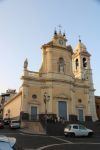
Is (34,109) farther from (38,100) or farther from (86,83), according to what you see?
(86,83)

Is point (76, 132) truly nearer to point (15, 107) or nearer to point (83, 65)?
point (15, 107)

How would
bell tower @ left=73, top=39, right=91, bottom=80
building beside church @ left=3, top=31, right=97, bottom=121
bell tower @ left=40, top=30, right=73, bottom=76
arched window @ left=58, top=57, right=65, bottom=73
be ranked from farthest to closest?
bell tower @ left=73, top=39, right=91, bottom=80, arched window @ left=58, top=57, right=65, bottom=73, bell tower @ left=40, top=30, right=73, bottom=76, building beside church @ left=3, top=31, right=97, bottom=121

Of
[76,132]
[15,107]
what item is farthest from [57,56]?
[76,132]

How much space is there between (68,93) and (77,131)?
19.4 m

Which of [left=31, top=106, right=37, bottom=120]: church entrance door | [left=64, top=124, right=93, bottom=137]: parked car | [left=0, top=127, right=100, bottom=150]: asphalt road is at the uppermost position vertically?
[left=31, top=106, right=37, bottom=120]: church entrance door

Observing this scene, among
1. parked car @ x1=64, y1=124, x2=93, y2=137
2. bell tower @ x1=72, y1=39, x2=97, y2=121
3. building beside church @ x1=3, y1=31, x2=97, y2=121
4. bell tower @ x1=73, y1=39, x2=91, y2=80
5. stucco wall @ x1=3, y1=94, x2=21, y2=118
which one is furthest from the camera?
bell tower @ x1=73, y1=39, x2=91, y2=80

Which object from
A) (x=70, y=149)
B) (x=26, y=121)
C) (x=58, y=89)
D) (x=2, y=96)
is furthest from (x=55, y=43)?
(x=2, y=96)

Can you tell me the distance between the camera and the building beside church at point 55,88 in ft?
146

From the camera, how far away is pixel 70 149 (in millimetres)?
16359

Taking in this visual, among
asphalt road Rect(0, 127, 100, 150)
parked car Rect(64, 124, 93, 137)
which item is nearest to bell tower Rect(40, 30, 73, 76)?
parked car Rect(64, 124, 93, 137)

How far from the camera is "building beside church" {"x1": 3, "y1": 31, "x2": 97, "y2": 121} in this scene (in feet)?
146

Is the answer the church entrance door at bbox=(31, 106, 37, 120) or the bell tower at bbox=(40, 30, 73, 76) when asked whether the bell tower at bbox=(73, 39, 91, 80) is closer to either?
the bell tower at bbox=(40, 30, 73, 76)

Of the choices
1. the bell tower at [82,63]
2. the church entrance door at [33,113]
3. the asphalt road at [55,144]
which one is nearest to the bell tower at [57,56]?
the church entrance door at [33,113]

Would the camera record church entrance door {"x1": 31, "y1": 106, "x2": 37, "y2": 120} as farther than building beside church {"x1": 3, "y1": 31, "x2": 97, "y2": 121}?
No
